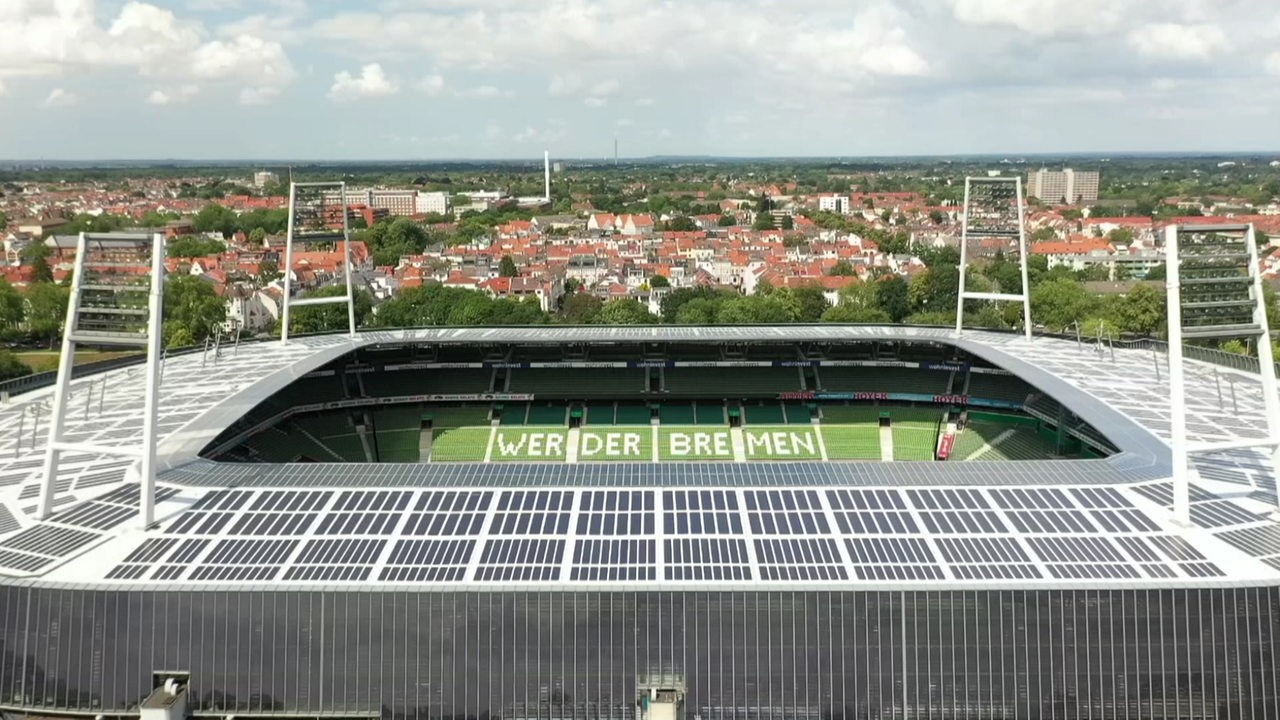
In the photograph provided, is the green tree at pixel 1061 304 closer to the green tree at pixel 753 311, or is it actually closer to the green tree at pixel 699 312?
the green tree at pixel 753 311

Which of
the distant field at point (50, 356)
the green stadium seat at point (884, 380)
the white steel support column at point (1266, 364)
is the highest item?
the white steel support column at point (1266, 364)

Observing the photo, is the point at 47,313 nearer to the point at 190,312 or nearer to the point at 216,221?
the point at 190,312

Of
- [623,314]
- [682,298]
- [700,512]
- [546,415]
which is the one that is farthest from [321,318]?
[700,512]

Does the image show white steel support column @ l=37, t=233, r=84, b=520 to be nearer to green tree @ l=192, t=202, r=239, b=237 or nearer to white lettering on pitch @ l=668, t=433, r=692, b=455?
white lettering on pitch @ l=668, t=433, r=692, b=455

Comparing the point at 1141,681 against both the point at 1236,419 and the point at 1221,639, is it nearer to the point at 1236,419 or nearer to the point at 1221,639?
the point at 1221,639

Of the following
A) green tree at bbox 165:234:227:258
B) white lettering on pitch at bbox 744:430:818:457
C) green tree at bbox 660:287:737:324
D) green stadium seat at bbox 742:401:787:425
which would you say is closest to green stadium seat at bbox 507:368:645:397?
green stadium seat at bbox 742:401:787:425

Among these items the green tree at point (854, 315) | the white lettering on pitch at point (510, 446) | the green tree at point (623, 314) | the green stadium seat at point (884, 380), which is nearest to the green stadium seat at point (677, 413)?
the green stadium seat at point (884, 380)

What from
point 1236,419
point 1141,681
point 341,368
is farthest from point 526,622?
point 341,368

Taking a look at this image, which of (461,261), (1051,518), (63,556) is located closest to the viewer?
(63,556)
